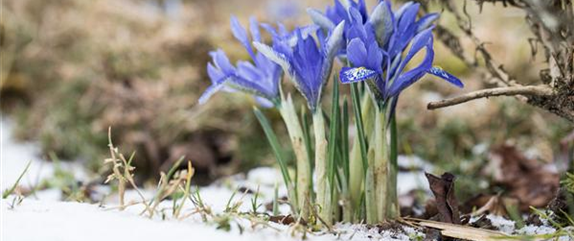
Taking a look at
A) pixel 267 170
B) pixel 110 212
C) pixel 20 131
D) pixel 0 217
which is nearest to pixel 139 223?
pixel 110 212

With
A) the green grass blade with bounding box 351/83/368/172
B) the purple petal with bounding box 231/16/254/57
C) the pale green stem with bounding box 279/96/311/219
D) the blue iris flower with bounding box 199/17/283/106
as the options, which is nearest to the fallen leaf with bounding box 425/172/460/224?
the green grass blade with bounding box 351/83/368/172

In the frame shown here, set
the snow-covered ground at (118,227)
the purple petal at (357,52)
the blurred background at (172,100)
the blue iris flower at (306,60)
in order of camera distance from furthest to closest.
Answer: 1. the blurred background at (172,100)
2. the blue iris flower at (306,60)
3. the purple petal at (357,52)
4. the snow-covered ground at (118,227)

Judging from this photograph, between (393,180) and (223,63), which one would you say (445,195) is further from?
(223,63)

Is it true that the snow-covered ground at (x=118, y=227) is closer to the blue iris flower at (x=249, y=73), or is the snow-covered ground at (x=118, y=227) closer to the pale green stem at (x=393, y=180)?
the pale green stem at (x=393, y=180)

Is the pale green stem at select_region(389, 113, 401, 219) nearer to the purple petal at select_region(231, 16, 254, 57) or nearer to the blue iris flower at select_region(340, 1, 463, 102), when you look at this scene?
the blue iris flower at select_region(340, 1, 463, 102)

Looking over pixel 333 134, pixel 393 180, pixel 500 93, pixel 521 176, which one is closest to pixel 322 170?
pixel 333 134

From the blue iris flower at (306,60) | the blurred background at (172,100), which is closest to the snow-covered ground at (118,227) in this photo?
the blue iris flower at (306,60)
